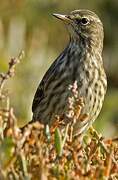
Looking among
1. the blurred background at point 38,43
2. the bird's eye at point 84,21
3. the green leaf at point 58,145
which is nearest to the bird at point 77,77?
the bird's eye at point 84,21

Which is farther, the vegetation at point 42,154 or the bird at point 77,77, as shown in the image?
the bird at point 77,77

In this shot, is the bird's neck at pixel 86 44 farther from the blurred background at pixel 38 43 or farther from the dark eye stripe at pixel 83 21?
the blurred background at pixel 38 43

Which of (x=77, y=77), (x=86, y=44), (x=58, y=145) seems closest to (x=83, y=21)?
(x=86, y=44)

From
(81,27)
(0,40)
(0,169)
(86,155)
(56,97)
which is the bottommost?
(0,169)

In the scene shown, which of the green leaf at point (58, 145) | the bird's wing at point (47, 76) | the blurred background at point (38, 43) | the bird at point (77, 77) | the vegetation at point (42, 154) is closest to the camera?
the vegetation at point (42, 154)

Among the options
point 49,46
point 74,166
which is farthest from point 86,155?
point 49,46

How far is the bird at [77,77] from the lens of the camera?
6.11 metres

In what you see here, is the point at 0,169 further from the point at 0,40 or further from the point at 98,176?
the point at 0,40

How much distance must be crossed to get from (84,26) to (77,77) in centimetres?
93

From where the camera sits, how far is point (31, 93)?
30.3 feet

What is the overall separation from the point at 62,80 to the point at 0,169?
134 inches

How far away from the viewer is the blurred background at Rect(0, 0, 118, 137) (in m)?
9.17

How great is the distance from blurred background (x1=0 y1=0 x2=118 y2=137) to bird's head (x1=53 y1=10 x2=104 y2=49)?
1.16 meters

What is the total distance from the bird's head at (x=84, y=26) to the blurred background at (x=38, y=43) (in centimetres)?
116
